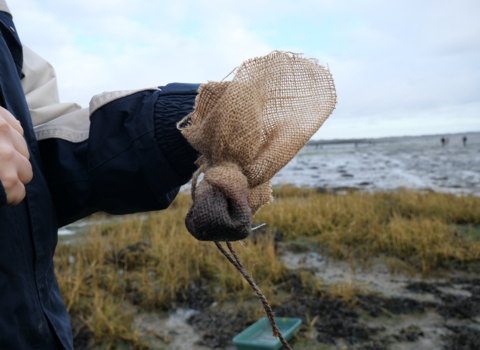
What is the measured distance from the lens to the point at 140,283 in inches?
187

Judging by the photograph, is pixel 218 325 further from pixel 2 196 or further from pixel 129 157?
pixel 2 196

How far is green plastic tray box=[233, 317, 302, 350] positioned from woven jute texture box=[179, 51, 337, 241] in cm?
252

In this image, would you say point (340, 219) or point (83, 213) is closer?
point (83, 213)

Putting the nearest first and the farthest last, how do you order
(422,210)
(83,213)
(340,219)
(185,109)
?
(185,109) < (83,213) < (340,219) < (422,210)

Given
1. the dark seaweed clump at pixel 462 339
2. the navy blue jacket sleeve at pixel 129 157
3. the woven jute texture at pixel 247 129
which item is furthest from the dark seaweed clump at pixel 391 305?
the navy blue jacket sleeve at pixel 129 157

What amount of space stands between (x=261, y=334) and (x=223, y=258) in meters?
1.55

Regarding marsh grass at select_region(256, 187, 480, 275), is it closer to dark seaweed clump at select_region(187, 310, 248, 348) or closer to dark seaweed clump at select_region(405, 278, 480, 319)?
dark seaweed clump at select_region(405, 278, 480, 319)

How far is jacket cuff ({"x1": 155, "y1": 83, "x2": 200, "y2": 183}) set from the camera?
3.77ft

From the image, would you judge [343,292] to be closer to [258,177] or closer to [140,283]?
[140,283]

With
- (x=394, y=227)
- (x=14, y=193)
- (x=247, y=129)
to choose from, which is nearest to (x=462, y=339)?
(x=394, y=227)

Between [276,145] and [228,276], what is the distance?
3.86 m

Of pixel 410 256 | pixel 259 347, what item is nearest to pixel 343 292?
pixel 259 347

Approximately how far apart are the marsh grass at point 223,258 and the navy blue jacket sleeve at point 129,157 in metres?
2.57

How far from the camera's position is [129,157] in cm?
118
